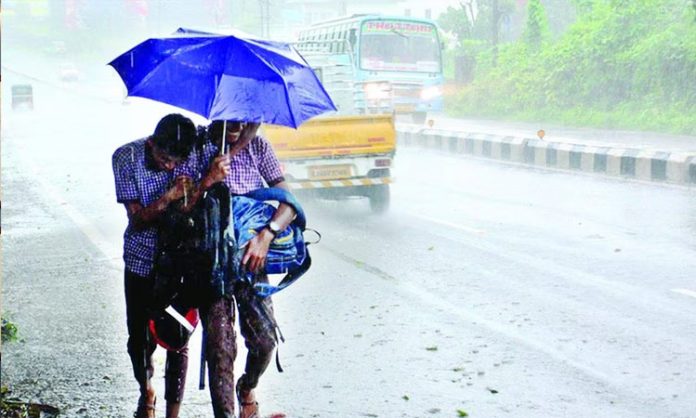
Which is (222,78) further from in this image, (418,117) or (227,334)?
(418,117)

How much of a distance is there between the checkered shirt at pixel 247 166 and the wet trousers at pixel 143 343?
48cm

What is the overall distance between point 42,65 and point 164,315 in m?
92.1

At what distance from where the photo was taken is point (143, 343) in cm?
441

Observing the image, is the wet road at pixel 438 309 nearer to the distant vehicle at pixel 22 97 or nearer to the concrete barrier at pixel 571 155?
the concrete barrier at pixel 571 155

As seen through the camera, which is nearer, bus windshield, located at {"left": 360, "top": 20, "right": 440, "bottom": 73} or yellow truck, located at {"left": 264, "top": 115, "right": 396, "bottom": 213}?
yellow truck, located at {"left": 264, "top": 115, "right": 396, "bottom": 213}

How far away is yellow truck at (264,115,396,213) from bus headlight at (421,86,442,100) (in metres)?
18.7

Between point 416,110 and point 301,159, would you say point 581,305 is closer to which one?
point 301,159

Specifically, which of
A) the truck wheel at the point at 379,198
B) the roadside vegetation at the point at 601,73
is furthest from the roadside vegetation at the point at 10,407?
the roadside vegetation at the point at 601,73

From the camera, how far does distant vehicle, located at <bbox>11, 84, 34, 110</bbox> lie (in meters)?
47.4

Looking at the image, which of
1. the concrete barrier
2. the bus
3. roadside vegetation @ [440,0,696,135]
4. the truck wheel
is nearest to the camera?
the truck wheel

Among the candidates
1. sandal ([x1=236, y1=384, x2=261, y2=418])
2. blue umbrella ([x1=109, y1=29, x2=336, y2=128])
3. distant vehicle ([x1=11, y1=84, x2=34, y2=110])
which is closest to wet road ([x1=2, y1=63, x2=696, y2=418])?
sandal ([x1=236, y1=384, x2=261, y2=418])

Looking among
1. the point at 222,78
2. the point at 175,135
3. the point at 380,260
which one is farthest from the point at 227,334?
the point at 380,260

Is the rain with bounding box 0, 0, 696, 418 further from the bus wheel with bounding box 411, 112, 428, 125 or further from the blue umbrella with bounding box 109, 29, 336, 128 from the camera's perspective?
the bus wheel with bounding box 411, 112, 428, 125

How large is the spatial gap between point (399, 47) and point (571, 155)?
1237 cm
